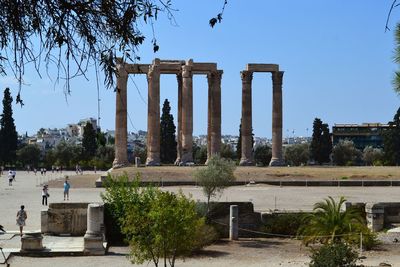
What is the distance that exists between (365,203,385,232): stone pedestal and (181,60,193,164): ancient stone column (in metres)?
30.5

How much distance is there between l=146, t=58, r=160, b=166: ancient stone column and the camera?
5300cm

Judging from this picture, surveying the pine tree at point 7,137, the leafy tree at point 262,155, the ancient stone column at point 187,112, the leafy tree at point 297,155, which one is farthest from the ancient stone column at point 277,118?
the leafy tree at point 297,155

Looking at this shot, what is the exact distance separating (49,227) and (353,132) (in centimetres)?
11476

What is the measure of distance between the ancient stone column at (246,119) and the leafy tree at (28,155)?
54.8 meters

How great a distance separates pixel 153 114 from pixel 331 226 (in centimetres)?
3332

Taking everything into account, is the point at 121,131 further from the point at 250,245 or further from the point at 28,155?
the point at 28,155

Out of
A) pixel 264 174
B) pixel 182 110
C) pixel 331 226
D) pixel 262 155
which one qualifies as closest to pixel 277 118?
pixel 182 110

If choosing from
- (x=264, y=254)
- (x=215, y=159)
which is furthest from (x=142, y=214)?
(x=215, y=159)

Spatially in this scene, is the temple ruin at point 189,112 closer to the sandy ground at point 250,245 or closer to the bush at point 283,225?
the sandy ground at point 250,245

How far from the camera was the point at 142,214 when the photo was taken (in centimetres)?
1583

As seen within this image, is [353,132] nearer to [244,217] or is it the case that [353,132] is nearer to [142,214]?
[244,217]

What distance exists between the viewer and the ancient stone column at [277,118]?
186 ft

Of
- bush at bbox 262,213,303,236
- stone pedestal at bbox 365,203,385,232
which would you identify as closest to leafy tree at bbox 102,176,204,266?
bush at bbox 262,213,303,236

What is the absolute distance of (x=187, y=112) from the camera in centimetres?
5378
